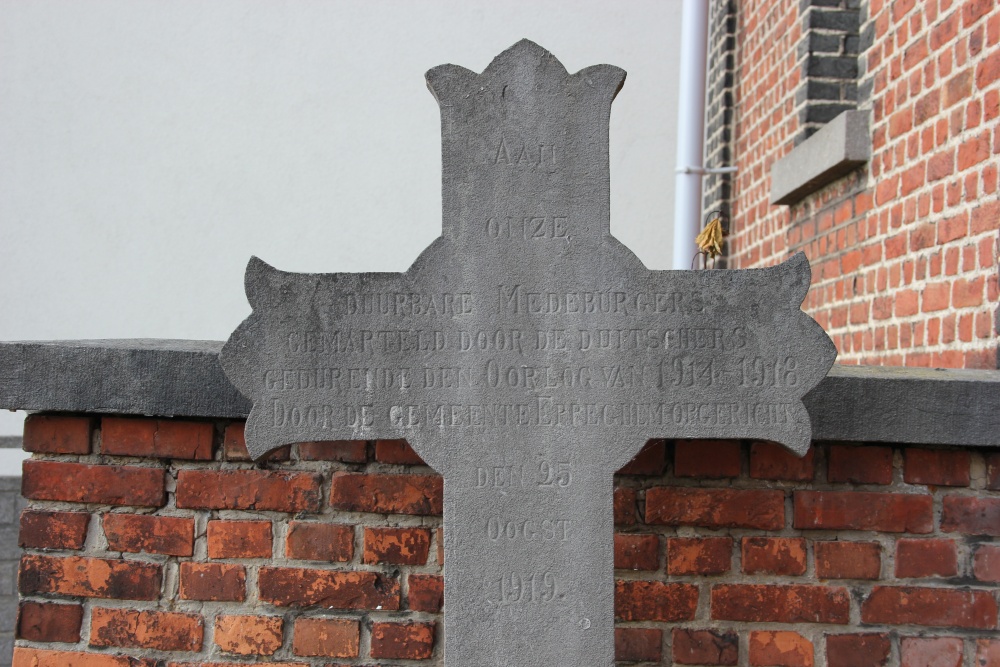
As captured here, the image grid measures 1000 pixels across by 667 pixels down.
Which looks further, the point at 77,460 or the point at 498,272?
the point at 77,460

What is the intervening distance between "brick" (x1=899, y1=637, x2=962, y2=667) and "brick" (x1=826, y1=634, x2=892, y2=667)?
40 millimetres

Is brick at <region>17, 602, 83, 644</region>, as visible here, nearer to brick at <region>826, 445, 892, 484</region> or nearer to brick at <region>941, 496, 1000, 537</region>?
brick at <region>826, 445, 892, 484</region>

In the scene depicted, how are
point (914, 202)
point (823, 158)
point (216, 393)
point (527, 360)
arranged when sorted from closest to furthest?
point (527, 360) < point (216, 393) < point (914, 202) < point (823, 158)

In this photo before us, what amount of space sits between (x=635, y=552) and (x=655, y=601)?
0.12m

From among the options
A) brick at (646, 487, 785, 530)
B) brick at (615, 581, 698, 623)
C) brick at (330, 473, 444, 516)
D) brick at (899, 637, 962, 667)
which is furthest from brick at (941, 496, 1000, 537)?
brick at (330, 473, 444, 516)

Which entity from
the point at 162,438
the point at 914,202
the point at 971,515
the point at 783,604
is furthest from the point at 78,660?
the point at 914,202

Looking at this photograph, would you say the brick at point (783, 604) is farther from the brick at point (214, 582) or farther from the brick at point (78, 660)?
the brick at point (78, 660)

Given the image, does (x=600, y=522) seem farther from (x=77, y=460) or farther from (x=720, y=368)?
(x=77, y=460)

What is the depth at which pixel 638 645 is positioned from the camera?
6.97ft

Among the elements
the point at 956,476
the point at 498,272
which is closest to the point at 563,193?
the point at 498,272

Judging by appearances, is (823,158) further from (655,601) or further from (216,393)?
(216,393)

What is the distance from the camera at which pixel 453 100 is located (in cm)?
188

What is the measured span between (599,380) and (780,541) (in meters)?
0.64

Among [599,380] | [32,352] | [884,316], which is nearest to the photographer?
[599,380]
